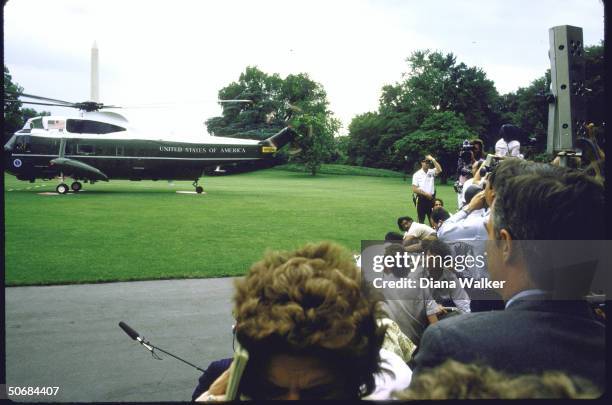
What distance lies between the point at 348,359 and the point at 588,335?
2.03ft

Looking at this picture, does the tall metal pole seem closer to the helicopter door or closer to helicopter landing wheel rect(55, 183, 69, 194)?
helicopter landing wheel rect(55, 183, 69, 194)

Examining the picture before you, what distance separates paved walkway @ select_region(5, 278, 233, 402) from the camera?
3.72 m

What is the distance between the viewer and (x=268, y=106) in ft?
96.3

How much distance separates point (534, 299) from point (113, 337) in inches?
172

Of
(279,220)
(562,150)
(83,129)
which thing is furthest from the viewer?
(83,129)

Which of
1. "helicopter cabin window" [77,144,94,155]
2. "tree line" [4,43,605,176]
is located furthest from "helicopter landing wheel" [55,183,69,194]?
"tree line" [4,43,605,176]

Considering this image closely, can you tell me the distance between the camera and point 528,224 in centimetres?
141

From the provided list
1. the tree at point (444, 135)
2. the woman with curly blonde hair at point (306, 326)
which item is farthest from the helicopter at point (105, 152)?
the woman with curly blonde hair at point (306, 326)

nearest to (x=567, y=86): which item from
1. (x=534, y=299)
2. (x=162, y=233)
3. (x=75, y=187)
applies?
(x=534, y=299)

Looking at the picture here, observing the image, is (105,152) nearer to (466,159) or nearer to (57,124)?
(57,124)

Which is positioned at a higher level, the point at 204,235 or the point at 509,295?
the point at 509,295

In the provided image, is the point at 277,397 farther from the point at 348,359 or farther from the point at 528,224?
the point at 528,224

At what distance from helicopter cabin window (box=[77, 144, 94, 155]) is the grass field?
3.50 m

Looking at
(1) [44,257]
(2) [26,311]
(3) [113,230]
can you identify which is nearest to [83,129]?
(3) [113,230]
